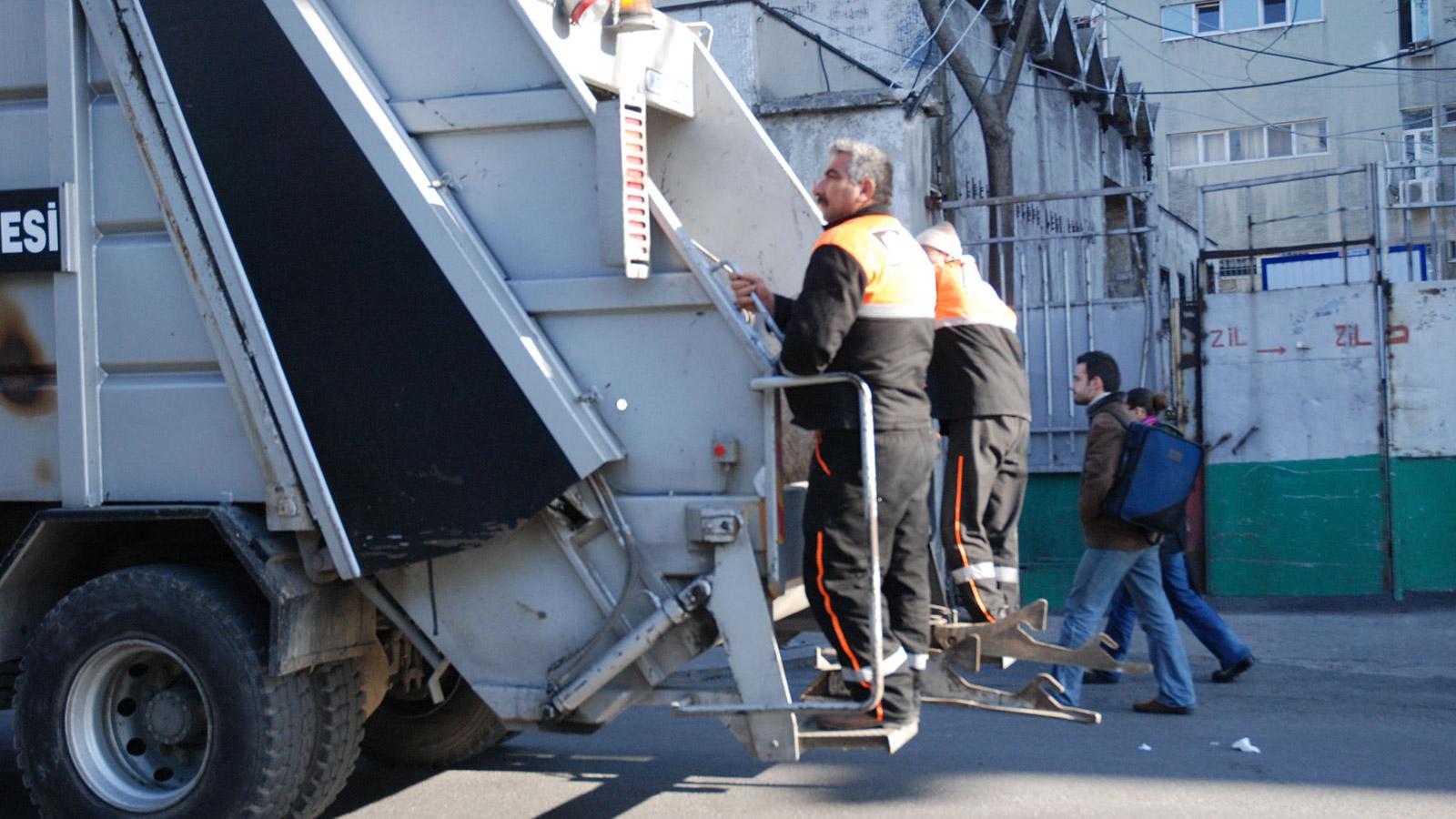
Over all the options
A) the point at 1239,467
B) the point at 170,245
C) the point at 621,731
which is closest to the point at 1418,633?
the point at 1239,467

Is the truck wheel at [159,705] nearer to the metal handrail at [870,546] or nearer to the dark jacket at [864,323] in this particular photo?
the metal handrail at [870,546]

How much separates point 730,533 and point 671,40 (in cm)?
175

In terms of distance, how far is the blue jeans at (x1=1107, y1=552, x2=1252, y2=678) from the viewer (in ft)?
24.7

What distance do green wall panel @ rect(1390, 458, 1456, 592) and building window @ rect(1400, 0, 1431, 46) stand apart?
1914cm

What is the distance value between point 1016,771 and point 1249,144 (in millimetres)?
26027

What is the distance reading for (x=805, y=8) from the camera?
14.3 metres

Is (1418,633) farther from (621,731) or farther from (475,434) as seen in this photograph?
(475,434)

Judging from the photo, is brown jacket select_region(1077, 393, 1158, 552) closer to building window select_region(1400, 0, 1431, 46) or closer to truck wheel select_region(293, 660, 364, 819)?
truck wheel select_region(293, 660, 364, 819)

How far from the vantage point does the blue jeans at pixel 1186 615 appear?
7.53 metres

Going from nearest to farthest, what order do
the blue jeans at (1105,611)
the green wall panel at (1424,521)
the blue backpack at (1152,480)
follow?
the blue backpack at (1152,480)
the blue jeans at (1105,611)
the green wall panel at (1424,521)

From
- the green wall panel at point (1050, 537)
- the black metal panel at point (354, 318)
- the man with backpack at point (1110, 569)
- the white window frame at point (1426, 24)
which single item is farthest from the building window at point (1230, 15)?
the black metal panel at point (354, 318)

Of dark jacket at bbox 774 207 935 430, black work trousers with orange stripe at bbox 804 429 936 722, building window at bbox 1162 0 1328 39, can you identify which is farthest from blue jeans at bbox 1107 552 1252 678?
building window at bbox 1162 0 1328 39

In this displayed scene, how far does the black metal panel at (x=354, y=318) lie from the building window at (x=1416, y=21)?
26.5 metres

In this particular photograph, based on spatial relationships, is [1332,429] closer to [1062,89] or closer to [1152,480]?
[1152,480]
